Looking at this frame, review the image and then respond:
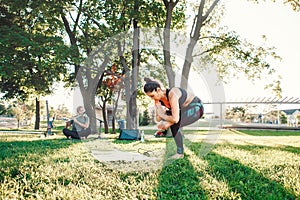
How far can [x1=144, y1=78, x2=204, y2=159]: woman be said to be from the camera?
3672mm

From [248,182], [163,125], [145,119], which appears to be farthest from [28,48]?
[248,182]

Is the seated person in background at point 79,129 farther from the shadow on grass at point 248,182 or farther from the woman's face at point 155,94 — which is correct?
the shadow on grass at point 248,182

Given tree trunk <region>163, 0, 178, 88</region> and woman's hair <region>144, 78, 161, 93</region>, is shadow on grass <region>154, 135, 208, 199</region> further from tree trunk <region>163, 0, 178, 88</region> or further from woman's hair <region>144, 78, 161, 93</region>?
tree trunk <region>163, 0, 178, 88</region>

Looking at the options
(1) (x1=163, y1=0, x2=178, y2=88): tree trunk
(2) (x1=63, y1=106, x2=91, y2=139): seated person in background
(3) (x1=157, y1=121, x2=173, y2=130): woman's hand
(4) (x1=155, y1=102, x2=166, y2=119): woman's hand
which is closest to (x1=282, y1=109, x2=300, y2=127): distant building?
(1) (x1=163, y1=0, x2=178, y2=88): tree trunk

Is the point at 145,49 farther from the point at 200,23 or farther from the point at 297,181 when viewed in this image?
the point at 297,181

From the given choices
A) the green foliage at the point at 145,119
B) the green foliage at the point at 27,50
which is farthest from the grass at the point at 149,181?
the green foliage at the point at 145,119

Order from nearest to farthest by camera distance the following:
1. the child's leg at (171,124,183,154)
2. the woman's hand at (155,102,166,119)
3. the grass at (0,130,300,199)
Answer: the grass at (0,130,300,199)
the woman's hand at (155,102,166,119)
the child's leg at (171,124,183,154)

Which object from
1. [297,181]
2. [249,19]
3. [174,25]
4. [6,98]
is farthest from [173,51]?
[6,98]

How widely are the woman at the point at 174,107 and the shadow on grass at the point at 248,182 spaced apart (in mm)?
806

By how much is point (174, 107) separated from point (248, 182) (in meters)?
1.36

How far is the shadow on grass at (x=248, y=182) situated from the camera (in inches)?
89.8

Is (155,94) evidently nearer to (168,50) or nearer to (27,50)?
(168,50)

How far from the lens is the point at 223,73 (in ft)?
50.3

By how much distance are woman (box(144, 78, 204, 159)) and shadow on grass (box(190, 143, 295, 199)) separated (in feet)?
2.65
